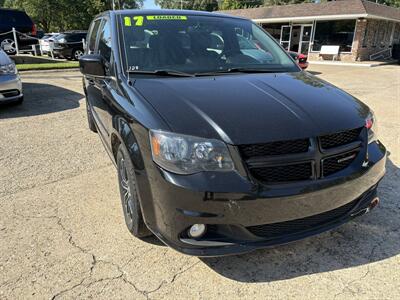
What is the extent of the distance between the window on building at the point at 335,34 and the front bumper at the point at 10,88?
2128cm

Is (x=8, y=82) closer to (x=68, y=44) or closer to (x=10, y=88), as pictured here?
(x=10, y=88)

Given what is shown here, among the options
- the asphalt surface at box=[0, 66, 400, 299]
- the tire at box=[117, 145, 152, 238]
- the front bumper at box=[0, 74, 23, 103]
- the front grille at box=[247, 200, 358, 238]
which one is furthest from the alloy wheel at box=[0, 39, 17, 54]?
the front grille at box=[247, 200, 358, 238]

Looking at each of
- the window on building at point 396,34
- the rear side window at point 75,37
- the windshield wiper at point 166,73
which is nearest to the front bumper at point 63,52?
the rear side window at point 75,37

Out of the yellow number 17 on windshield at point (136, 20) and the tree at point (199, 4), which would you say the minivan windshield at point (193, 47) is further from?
the tree at point (199, 4)

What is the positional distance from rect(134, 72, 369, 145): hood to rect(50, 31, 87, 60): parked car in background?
15.9 meters

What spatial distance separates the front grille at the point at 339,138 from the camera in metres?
2.34

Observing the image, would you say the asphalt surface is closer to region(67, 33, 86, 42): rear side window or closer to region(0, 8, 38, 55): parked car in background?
region(0, 8, 38, 55): parked car in background

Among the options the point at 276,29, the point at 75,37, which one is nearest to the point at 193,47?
the point at 75,37

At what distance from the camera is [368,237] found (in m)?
2.93

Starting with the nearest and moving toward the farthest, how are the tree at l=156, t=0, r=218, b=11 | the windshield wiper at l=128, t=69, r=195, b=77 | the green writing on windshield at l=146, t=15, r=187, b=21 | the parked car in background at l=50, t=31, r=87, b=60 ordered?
the windshield wiper at l=128, t=69, r=195, b=77 → the green writing on windshield at l=146, t=15, r=187, b=21 → the parked car in background at l=50, t=31, r=87, b=60 → the tree at l=156, t=0, r=218, b=11

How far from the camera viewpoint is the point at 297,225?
7.84 feet

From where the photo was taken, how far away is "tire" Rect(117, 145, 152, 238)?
2.60 meters

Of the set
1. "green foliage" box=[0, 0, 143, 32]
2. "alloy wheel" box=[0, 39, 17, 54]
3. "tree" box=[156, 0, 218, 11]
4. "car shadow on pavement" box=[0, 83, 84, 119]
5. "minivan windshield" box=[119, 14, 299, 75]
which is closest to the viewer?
"minivan windshield" box=[119, 14, 299, 75]

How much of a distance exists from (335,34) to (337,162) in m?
23.8
